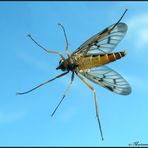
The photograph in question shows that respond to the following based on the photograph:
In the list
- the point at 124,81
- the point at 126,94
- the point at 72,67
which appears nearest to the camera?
the point at 126,94

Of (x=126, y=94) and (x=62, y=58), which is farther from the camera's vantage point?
(x=62, y=58)

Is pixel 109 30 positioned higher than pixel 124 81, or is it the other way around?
pixel 109 30

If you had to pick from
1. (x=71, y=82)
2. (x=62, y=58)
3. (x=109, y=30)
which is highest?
(x=109, y=30)

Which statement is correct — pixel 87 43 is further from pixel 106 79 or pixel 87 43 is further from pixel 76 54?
pixel 106 79

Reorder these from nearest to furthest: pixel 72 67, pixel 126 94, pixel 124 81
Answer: pixel 126 94 → pixel 72 67 → pixel 124 81

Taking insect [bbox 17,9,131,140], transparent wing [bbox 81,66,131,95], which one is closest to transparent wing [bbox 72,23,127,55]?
insect [bbox 17,9,131,140]

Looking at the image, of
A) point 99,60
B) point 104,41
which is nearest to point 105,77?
point 99,60

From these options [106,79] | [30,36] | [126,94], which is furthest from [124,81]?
[30,36]
